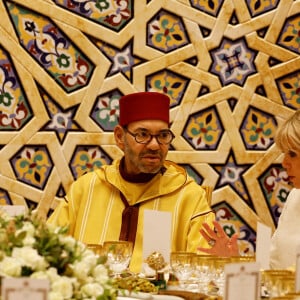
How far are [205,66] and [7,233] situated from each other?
3.05m

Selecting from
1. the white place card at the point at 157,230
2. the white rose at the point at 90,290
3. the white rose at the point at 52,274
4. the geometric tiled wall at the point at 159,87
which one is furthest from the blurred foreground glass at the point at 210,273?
the geometric tiled wall at the point at 159,87

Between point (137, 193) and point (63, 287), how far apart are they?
6.15ft

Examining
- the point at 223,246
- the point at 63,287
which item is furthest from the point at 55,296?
the point at 223,246

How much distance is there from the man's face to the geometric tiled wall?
36.5 inches

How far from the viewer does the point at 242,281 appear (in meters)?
1.86

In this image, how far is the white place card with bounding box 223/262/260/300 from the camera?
183 centimetres

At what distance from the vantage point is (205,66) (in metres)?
4.68

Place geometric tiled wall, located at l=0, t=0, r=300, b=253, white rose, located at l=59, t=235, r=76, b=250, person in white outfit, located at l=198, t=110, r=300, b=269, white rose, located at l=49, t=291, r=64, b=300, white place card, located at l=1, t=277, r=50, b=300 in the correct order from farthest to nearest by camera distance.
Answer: geometric tiled wall, located at l=0, t=0, r=300, b=253, person in white outfit, located at l=198, t=110, r=300, b=269, white rose, located at l=59, t=235, r=76, b=250, white rose, located at l=49, t=291, r=64, b=300, white place card, located at l=1, t=277, r=50, b=300

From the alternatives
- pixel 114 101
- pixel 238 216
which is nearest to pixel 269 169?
pixel 238 216

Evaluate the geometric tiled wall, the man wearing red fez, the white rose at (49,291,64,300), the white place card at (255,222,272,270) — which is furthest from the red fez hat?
the white rose at (49,291,64,300)

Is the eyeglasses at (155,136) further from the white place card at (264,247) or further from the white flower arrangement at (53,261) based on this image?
the white flower arrangement at (53,261)

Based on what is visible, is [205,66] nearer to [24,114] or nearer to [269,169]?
[269,169]

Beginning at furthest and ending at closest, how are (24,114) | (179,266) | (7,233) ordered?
(24,114) → (179,266) → (7,233)

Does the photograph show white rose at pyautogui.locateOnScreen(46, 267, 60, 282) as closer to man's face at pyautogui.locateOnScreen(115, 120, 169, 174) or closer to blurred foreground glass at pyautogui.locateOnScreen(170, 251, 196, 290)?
blurred foreground glass at pyautogui.locateOnScreen(170, 251, 196, 290)
